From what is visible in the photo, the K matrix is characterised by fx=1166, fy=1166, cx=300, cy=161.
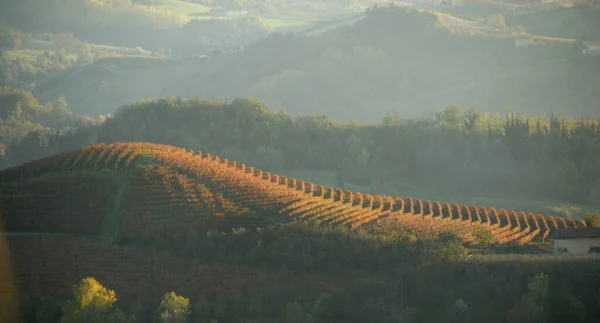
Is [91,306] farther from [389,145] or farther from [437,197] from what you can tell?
[389,145]

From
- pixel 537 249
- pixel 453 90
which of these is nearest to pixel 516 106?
pixel 453 90

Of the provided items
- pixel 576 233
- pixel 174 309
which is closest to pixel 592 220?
pixel 576 233

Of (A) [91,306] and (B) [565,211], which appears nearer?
(A) [91,306]

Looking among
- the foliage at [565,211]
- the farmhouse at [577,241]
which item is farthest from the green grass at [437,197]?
the farmhouse at [577,241]

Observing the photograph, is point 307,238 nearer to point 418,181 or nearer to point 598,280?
point 598,280

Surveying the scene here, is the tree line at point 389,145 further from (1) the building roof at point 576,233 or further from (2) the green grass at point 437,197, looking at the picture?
(1) the building roof at point 576,233

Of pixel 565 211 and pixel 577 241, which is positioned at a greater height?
pixel 577 241
